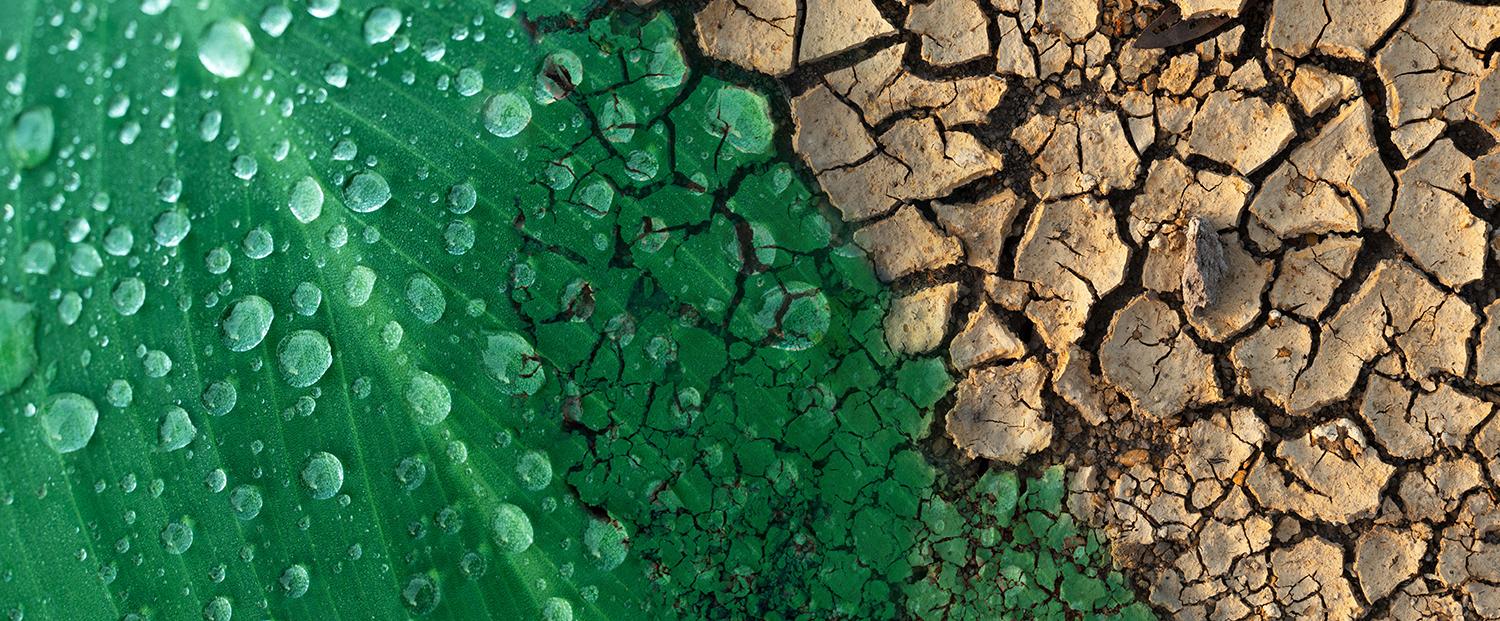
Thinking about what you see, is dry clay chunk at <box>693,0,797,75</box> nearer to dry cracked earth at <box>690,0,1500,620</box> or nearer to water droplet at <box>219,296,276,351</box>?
dry cracked earth at <box>690,0,1500,620</box>

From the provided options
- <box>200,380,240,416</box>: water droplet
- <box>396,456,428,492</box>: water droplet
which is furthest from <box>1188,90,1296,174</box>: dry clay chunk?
<box>200,380,240,416</box>: water droplet

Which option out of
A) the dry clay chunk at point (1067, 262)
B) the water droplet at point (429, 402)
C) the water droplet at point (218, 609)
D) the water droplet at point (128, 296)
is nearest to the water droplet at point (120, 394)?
the water droplet at point (128, 296)

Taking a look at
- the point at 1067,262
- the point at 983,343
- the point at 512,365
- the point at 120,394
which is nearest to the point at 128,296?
the point at 120,394

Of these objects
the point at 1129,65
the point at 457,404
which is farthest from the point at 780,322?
the point at 1129,65

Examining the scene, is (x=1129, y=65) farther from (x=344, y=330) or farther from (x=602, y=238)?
(x=344, y=330)

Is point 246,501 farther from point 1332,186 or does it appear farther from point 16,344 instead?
point 1332,186

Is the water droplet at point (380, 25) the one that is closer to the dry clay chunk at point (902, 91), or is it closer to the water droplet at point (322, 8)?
the water droplet at point (322, 8)
